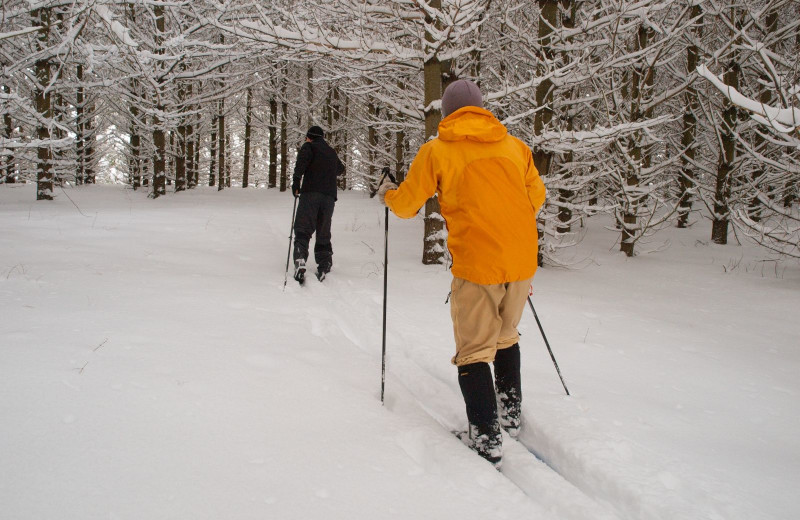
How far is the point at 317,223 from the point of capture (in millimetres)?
6559

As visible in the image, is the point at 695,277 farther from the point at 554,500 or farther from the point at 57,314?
the point at 57,314

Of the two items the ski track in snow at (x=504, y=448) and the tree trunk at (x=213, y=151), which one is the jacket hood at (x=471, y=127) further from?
the tree trunk at (x=213, y=151)

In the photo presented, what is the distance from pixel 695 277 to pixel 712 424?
578 centimetres

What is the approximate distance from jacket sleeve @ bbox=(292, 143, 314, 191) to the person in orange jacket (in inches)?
158

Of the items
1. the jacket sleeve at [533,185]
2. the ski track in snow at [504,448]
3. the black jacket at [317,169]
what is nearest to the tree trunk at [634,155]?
the black jacket at [317,169]

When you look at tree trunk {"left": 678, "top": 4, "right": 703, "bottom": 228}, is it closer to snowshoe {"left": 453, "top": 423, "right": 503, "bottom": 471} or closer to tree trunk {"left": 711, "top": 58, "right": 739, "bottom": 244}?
tree trunk {"left": 711, "top": 58, "right": 739, "bottom": 244}

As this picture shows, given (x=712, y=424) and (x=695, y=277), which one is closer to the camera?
(x=712, y=424)

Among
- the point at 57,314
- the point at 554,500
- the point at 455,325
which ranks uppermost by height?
the point at 455,325

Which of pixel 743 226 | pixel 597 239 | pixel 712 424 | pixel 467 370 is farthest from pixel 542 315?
pixel 597 239

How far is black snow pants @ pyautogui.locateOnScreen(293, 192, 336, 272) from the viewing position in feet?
21.1

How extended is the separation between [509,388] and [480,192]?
4.03 ft

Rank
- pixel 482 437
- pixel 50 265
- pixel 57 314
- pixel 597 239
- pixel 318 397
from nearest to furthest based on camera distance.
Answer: pixel 482 437 < pixel 318 397 < pixel 57 314 < pixel 50 265 < pixel 597 239

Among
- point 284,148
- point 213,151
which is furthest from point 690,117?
point 213,151

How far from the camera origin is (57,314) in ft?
11.6
